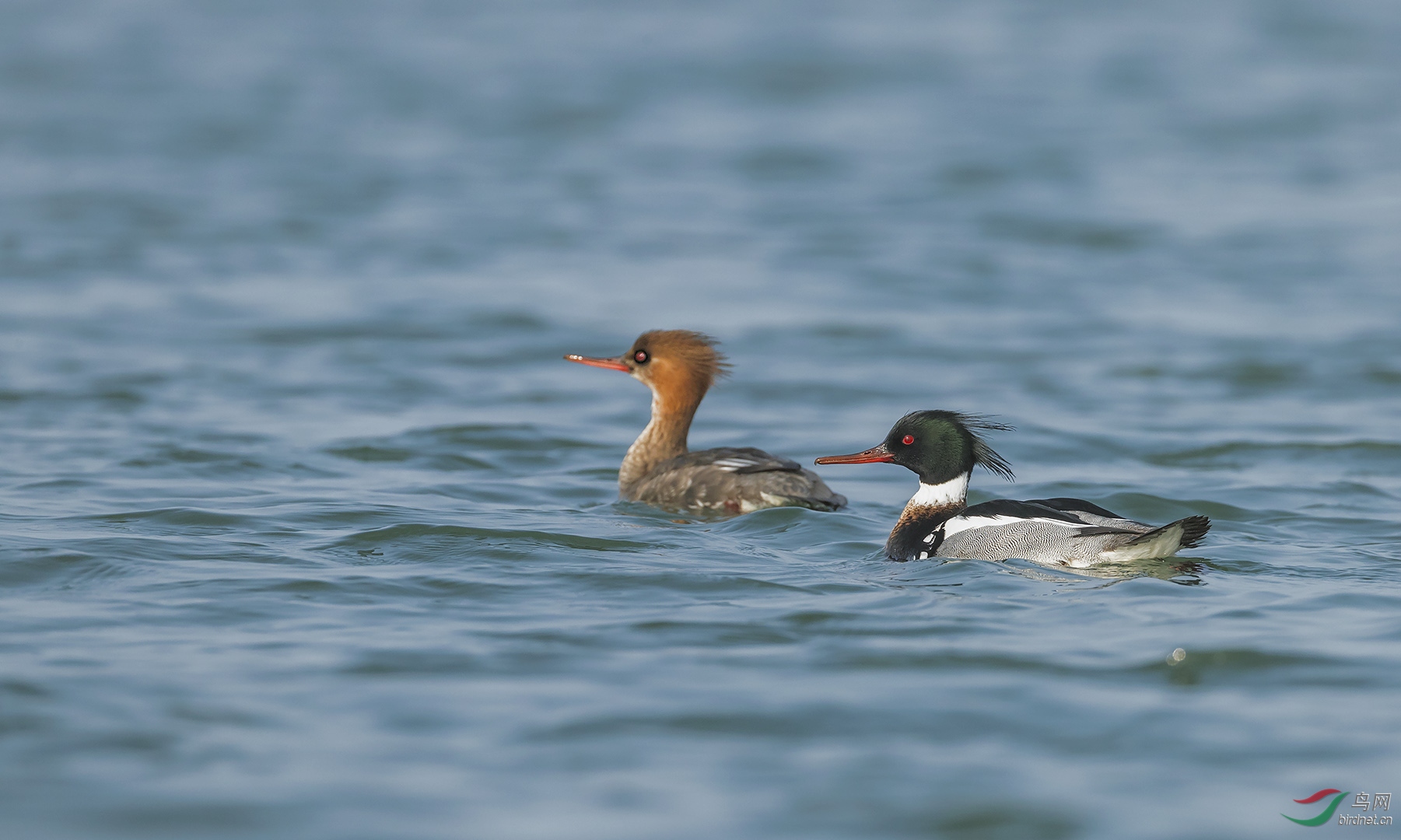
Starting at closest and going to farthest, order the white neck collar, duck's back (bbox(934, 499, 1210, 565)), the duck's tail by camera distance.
A: the duck's tail → duck's back (bbox(934, 499, 1210, 565)) → the white neck collar

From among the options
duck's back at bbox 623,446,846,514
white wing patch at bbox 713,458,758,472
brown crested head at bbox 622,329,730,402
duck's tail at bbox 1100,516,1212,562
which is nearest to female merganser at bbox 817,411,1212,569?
duck's tail at bbox 1100,516,1212,562

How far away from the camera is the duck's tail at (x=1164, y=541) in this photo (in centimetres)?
740

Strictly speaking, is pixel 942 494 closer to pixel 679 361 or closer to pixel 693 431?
pixel 679 361

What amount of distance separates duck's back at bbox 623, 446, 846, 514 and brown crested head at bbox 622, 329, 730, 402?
3.15 ft

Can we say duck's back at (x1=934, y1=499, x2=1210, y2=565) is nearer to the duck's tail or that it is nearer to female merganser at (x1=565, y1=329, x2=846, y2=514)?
the duck's tail

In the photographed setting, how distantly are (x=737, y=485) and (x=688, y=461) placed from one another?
527 millimetres

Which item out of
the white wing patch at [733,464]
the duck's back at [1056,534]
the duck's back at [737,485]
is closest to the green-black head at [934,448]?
the duck's back at [1056,534]

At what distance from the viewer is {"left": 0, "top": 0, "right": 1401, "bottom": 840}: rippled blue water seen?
208 inches

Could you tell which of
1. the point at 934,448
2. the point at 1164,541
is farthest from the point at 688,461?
the point at 1164,541

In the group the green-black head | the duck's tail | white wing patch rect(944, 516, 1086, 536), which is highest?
the green-black head

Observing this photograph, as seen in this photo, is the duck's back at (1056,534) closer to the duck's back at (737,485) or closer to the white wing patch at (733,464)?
the duck's back at (737,485)

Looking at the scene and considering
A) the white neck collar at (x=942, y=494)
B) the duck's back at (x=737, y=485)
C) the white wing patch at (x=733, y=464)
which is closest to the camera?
the white neck collar at (x=942, y=494)

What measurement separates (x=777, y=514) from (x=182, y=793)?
4585 mm

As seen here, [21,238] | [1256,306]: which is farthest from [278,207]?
[1256,306]
